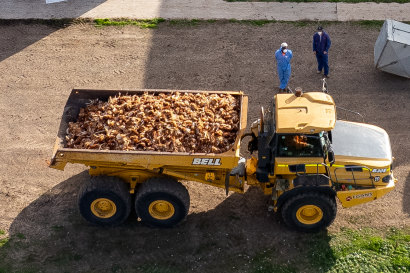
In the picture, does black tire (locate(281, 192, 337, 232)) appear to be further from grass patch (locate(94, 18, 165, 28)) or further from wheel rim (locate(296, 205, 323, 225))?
grass patch (locate(94, 18, 165, 28))

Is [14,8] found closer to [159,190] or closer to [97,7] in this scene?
[97,7]

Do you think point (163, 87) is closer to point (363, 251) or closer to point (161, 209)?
point (161, 209)

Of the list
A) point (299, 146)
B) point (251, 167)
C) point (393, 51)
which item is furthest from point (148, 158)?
point (393, 51)

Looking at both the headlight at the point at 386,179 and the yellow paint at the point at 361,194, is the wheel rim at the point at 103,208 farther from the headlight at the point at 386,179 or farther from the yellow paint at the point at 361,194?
the headlight at the point at 386,179

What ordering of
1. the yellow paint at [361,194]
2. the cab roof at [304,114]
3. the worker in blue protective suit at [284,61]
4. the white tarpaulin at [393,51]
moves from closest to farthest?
the cab roof at [304,114] < the yellow paint at [361,194] < the worker in blue protective suit at [284,61] < the white tarpaulin at [393,51]

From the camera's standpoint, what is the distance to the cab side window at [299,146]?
349 inches

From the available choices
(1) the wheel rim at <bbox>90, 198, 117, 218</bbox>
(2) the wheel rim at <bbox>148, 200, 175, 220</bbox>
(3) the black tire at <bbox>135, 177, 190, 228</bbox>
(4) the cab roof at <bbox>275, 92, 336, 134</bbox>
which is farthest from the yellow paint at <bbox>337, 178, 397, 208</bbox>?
(1) the wheel rim at <bbox>90, 198, 117, 218</bbox>

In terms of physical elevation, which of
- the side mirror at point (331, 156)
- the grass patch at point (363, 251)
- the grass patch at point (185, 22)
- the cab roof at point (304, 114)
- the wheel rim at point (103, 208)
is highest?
the grass patch at point (185, 22)

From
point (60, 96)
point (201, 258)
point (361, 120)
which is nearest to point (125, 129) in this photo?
point (201, 258)

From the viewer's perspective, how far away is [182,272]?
914 cm

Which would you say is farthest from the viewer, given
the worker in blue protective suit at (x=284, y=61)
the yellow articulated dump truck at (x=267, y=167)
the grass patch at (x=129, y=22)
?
the grass patch at (x=129, y=22)

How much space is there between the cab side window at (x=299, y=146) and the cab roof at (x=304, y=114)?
171 millimetres

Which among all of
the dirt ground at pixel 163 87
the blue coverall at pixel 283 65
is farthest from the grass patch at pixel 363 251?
the blue coverall at pixel 283 65

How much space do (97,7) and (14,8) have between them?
9.34 feet
